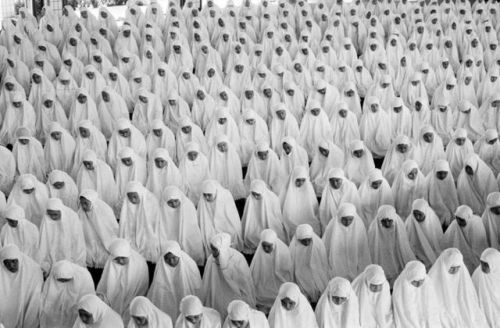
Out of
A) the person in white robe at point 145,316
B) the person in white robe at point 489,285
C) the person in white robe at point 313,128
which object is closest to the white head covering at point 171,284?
the person in white robe at point 145,316

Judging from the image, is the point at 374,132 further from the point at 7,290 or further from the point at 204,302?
the point at 7,290

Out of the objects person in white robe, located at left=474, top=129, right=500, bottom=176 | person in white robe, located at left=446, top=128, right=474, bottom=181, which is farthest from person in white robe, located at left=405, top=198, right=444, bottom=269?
person in white robe, located at left=474, top=129, right=500, bottom=176

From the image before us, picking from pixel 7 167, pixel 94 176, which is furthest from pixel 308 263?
pixel 7 167

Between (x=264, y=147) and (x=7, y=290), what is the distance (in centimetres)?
366

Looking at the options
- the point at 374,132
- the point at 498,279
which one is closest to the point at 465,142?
the point at 374,132

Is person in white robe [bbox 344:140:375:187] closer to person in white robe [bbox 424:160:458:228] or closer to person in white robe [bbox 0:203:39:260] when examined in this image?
person in white robe [bbox 424:160:458:228]

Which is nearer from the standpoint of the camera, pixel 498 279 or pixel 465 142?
pixel 498 279

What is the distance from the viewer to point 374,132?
10898mm

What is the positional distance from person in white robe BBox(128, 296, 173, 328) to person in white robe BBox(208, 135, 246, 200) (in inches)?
140

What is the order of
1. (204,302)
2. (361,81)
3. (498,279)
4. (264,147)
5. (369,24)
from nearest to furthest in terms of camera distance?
(498,279) < (204,302) < (264,147) < (361,81) < (369,24)

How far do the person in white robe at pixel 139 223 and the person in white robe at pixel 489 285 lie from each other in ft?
11.0

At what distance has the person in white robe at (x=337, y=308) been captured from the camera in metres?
6.29

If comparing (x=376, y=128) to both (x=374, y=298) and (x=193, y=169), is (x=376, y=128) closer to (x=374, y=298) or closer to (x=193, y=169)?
(x=193, y=169)

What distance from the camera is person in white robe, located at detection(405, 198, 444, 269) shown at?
782cm
